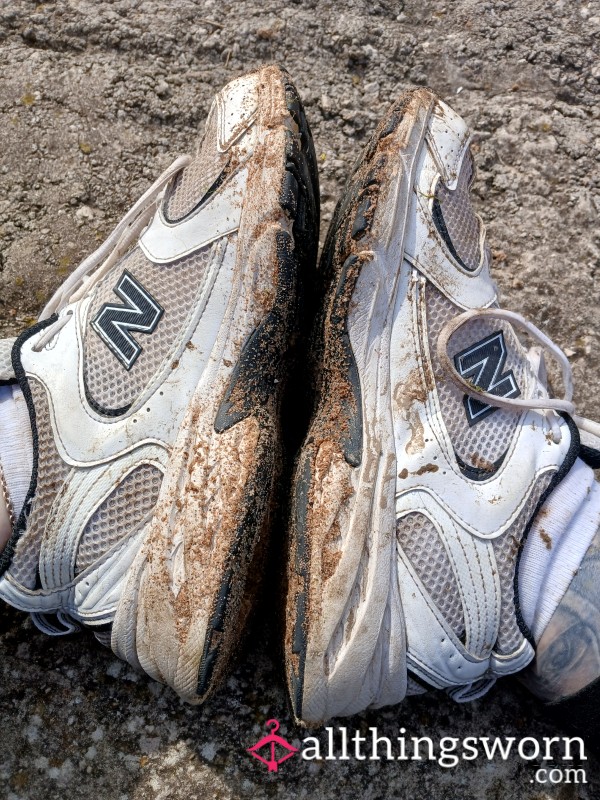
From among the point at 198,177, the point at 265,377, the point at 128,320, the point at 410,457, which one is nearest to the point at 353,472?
the point at 410,457

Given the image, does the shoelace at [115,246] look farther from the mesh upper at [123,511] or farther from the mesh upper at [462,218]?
the mesh upper at [462,218]

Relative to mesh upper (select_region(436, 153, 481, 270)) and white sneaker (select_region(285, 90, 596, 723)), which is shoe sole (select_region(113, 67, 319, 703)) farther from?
mesh upper (select_region(436, 153, 481, 270))

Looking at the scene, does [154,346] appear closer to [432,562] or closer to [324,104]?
[432,562]

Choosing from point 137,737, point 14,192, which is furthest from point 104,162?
point 137,737

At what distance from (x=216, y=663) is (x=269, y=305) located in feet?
1.96

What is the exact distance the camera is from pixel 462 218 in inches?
49.7

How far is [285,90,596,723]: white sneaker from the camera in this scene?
3.59 feet

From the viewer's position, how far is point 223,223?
117 centimetres

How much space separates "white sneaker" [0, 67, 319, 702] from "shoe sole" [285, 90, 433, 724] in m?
0.07

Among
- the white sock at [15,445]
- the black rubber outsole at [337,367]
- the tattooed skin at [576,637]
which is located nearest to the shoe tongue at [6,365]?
the white sock at [15,445]

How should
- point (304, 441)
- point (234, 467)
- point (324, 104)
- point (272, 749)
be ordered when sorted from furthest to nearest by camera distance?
point (324, 104), point (272, 749), point (304, 441), point (234, 467)

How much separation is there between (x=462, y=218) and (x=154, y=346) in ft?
2.04

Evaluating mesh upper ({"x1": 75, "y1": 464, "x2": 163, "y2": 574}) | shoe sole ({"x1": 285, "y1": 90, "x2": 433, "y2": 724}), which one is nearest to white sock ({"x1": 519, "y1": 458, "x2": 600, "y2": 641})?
shoe sole ({"x1": 285, "y1": 90, "x2": 433, "y2": 724})

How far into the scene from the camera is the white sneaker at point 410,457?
1.09 metres
